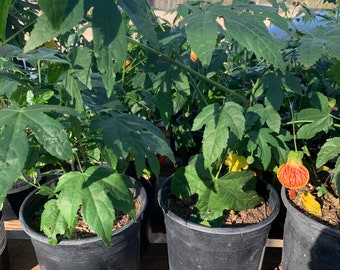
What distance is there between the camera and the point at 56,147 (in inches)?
26.3

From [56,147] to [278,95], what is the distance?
61cm

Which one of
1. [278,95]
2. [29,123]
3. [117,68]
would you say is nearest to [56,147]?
[29,123]

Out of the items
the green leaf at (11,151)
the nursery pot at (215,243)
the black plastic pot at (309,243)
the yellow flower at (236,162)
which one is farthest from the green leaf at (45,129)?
the black plastic pot at (309,243)

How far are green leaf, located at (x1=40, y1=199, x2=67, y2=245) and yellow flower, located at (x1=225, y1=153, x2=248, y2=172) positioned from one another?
50cm

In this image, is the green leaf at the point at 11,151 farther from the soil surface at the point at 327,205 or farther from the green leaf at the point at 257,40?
the soil surface at the point at 327,205

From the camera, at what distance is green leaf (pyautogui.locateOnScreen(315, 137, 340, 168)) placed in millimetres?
1010

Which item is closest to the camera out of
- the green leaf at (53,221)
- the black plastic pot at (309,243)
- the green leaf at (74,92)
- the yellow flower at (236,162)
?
the green leaf at (74,92)

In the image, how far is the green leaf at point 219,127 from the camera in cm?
89

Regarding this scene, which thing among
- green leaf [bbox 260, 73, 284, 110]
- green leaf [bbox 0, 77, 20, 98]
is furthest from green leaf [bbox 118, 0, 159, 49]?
green leaf [bbox 260, 73, 284, 110]

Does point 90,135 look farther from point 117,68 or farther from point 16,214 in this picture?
point 16,214

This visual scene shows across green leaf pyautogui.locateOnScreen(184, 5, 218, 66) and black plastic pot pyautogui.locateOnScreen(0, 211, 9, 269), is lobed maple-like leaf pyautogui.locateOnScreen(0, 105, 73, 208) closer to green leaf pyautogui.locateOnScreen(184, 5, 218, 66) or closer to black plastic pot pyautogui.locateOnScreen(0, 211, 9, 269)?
green leaf pyautogui.locateOnScreen(184, 5, 218, 66)

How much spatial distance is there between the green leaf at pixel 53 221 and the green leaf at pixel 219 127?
15.0 inches

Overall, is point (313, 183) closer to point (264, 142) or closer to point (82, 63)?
point (264, 142)

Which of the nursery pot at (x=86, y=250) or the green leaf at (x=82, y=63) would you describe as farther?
the nursery pot at (x=86, y=250)
